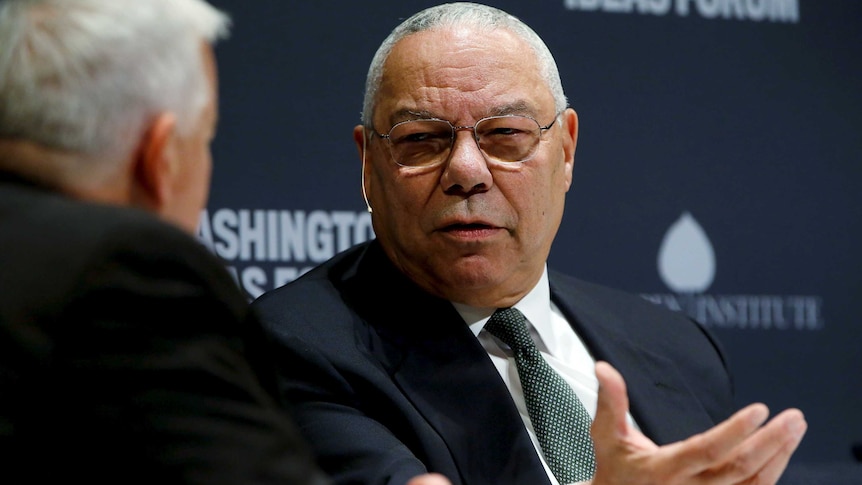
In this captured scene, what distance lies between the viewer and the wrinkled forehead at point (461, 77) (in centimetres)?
218

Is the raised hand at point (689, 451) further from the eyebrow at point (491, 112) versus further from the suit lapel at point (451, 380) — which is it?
the eyebrow at point (491, 112)

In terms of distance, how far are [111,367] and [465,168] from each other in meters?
1.27

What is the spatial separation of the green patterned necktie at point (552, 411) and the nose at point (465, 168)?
0.85 ft

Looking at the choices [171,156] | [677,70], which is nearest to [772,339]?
[677,70]

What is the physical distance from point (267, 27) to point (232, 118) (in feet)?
0.82

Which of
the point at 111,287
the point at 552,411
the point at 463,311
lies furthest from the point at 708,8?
the point at 111,287

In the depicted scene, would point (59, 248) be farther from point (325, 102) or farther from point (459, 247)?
point (325, 102)

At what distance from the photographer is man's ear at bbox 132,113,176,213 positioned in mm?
1078

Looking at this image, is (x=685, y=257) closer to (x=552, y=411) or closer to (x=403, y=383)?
(x=552, y=411)

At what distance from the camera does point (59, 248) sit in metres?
0.95

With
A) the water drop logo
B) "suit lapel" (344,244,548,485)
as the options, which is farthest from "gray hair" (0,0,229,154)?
the water drop logo

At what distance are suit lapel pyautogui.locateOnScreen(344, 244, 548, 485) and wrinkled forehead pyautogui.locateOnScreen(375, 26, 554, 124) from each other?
1.07 feet

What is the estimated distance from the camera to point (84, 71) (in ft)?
3.38

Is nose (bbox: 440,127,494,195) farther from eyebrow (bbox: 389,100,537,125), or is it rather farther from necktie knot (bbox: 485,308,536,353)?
necktie knot (bbox: 485,308,536,353)
